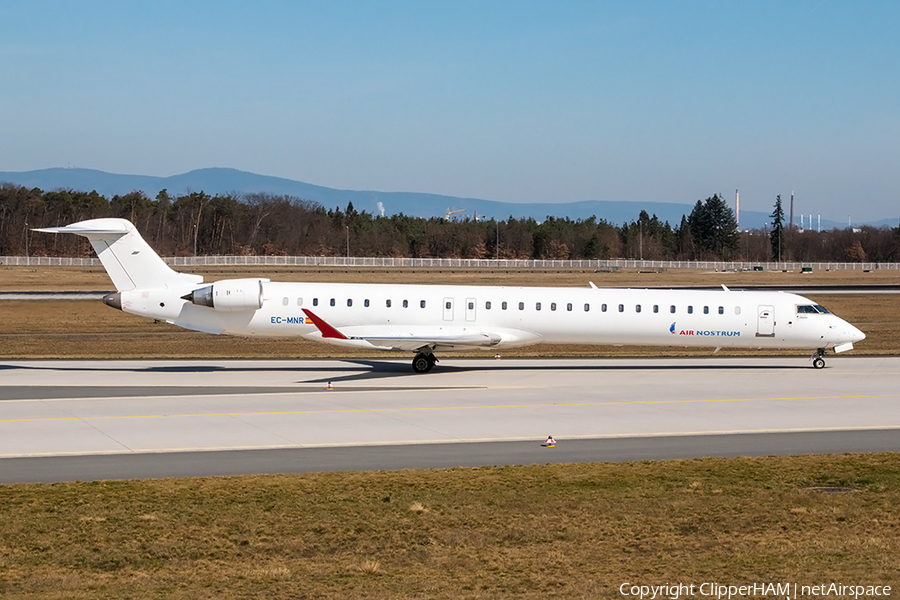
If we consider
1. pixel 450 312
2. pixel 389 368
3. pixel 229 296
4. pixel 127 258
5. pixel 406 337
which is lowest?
pixel 389 368

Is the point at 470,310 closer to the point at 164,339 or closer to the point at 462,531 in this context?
the point at 462,531

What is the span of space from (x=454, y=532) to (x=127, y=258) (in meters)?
20.5

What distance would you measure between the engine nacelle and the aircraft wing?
1.65 metres

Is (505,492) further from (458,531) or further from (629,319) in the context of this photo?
(629,319)

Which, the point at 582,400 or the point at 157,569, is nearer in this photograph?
the point at 157,569

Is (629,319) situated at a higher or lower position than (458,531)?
higher

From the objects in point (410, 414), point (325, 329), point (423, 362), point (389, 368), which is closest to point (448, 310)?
point (423, 362)

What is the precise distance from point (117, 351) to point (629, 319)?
19401 mm

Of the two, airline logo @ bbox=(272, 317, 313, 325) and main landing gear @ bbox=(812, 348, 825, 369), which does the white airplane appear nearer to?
airline logo @ bbox=(272, 317, 313, 325)

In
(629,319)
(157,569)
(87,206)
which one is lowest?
(157,569)

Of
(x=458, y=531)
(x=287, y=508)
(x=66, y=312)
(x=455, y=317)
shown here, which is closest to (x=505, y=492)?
(x=458, y=531)

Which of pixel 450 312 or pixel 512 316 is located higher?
pixel 450 312

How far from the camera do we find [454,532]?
491 inches

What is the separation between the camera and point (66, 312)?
5231cm
